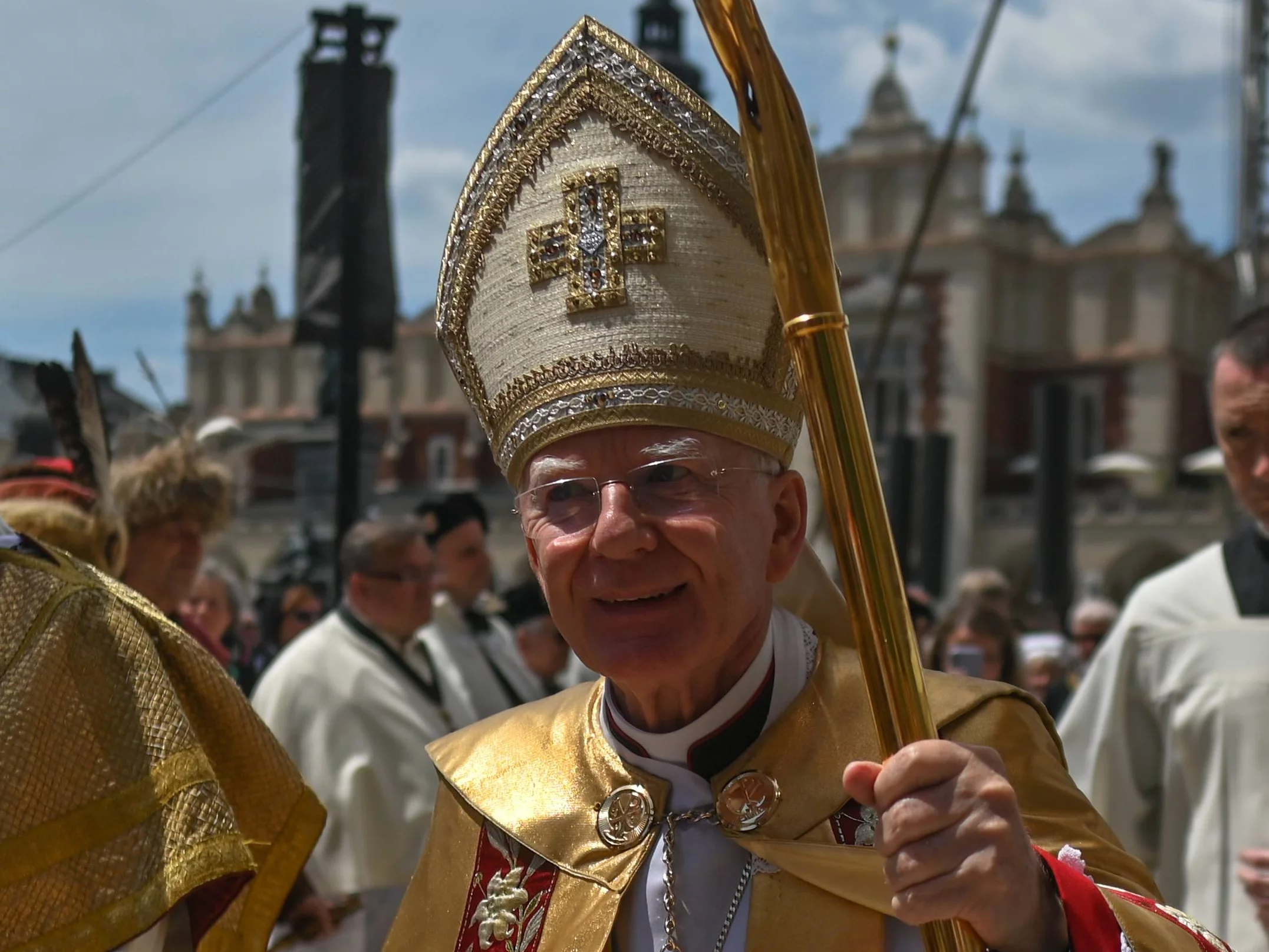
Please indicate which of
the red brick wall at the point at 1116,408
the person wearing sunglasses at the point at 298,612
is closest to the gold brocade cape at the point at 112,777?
the person wearing sunglasses at the point at 298,612

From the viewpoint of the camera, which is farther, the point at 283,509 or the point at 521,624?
the point at 283,509

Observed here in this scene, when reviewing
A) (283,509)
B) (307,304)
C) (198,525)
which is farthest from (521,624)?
(283,509)

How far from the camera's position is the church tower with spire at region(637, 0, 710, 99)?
1002 centimetres

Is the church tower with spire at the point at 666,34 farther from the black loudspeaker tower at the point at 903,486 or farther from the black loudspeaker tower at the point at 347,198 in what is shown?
the black loudspeaker tower at the point at 903,486

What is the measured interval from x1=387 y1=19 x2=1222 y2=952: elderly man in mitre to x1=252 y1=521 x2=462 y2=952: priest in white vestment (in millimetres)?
2844

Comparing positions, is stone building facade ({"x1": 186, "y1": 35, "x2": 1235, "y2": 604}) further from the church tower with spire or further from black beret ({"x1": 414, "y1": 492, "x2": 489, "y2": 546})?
black beret ({"x1": 414, "y1": 492, "x2": 489, "y2": 546})

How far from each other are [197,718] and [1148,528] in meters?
31.3

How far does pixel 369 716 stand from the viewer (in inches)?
216

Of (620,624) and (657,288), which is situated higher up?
(657,288)

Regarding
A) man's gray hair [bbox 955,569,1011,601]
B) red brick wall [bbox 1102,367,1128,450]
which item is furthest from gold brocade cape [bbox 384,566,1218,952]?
red brick wall [bbox 1102,367,1128,450]

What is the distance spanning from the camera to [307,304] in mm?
6559

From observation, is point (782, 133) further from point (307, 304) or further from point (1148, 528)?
point (1148, 528)

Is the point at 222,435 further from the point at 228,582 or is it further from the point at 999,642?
the point at 999,642

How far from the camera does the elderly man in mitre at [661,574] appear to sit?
218 cm
